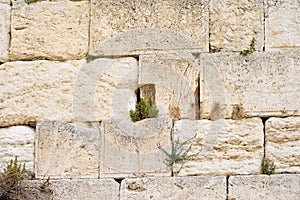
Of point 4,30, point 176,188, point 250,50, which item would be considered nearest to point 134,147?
point 176,188

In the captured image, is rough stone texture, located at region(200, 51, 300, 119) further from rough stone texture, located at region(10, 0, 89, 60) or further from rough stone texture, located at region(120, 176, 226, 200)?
rough stone texture, located at region(10, 0, 89, 60)

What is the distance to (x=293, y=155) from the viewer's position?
7012 millimetres

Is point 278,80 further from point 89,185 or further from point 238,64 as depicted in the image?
point 89,185

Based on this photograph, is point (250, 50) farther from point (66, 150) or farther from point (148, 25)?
point (66, 150)

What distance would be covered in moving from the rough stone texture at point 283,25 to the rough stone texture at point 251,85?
0.32 feet

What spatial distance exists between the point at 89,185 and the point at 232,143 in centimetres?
120

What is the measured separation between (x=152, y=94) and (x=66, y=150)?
0.86 meters

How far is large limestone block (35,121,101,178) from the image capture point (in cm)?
720

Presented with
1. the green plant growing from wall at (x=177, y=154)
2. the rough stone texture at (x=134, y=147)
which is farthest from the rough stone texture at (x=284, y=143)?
the rough stone texture at (x=134, y=147)

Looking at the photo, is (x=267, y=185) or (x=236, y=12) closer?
(x=267, y=185)

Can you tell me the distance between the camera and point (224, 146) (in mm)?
7102

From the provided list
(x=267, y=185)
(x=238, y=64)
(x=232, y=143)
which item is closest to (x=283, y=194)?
(x=267, y=185)

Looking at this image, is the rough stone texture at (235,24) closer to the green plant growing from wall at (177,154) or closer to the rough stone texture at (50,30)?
the green plant growing from wall at (177,154)

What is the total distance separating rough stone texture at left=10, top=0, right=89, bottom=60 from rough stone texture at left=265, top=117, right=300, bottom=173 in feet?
5.73
